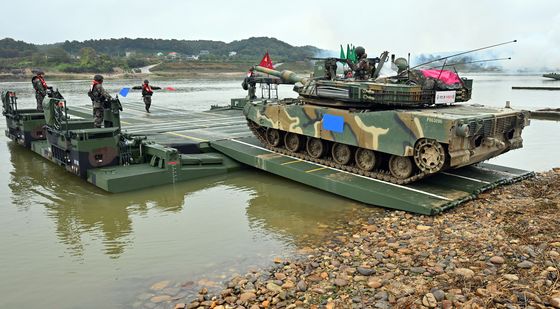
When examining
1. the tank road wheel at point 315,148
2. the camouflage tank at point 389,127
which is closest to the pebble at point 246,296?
the camouflage tank at point 389,127

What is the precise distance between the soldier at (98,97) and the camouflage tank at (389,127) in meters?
4.18

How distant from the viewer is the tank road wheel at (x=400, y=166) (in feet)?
31.9

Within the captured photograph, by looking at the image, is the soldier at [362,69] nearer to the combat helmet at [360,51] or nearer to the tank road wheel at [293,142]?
the combat helmet at [360,51]

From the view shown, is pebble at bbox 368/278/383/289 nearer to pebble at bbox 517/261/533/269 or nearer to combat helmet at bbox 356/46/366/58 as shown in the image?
pebble at bbox 517/261/533/269

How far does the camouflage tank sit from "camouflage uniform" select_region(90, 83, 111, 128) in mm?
4156

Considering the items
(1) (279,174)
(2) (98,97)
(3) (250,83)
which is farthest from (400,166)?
(3) (250,83)

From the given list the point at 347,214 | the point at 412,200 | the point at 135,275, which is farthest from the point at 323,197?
the point at 135,275

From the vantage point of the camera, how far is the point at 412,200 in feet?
28.3

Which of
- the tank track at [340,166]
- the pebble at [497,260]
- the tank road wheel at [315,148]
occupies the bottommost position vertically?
the pebble at [497,260]

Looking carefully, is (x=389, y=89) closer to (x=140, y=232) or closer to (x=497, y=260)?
(x=497, y=260)

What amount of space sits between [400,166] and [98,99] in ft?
25.3

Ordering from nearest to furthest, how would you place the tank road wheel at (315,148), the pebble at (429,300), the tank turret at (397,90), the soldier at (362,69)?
the pebble at (429,300)
the tank turret at (397,90)
the soldier at (362,69)
the tank road wheel at (315,148)

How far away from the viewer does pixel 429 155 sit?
910 centimetres

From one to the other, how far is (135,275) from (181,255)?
2.68 feet
